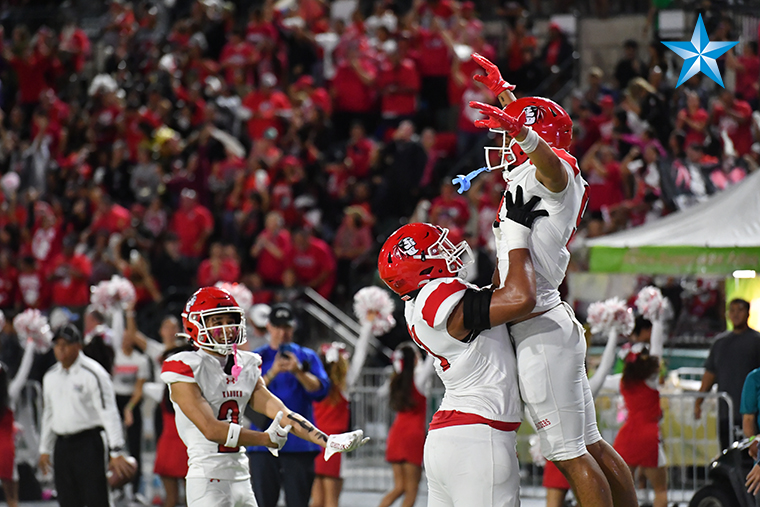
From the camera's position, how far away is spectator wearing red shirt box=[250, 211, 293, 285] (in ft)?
48.3

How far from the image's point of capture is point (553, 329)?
546 centimetres

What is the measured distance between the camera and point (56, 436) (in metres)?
9.55

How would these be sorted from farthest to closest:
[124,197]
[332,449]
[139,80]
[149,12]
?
[149,12], [139,80], [124,197], [332,449]

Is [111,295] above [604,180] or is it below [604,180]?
below

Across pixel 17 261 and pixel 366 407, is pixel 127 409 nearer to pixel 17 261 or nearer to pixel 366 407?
pixel 366 407

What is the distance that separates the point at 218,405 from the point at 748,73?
9.55m

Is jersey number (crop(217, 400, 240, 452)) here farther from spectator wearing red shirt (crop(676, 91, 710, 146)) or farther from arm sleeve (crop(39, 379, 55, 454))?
spectator wearing red shirt (crop(676, 91, 710, 146))

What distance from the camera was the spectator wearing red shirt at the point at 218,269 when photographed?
1432 cm

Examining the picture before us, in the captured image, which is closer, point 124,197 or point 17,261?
point 17,261

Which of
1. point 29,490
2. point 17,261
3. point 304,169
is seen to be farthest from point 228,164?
point 29,490

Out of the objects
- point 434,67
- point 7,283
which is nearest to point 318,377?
point 7,283

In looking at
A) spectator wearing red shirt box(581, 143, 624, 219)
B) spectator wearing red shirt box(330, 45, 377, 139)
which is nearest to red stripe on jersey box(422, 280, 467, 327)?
spectator wearing red shirt box(581, 143, 624, 219)

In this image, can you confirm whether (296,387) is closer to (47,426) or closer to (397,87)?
(47,426)

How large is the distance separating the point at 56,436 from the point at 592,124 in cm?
815
